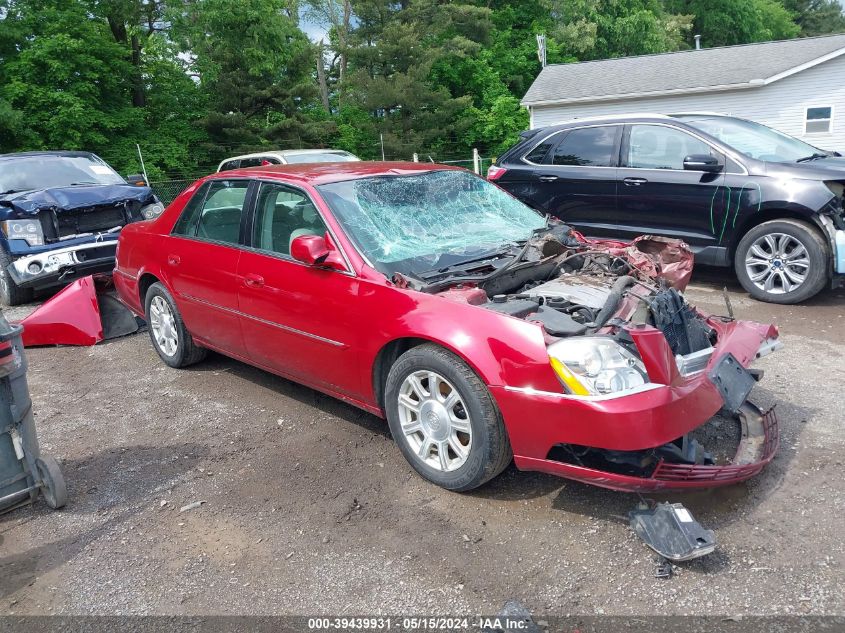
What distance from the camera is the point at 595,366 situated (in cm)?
286

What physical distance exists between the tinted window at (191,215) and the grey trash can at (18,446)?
1.78 meters

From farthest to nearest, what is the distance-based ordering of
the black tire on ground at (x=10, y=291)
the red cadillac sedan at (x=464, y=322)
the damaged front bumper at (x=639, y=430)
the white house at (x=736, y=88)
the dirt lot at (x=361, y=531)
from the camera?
the white house at (x=736, y=88) < the black tire on ground at (x=10, y=291) < the red cadillac sedan at (x=464, y=322) < the damaged front bumper at (x=639, y=430) < the dirt lot at (x=361, y=531)

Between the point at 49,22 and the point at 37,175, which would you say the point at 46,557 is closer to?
the point at 37,175

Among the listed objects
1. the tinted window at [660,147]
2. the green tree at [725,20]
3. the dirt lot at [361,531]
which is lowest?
the dirt lot at [361,531]

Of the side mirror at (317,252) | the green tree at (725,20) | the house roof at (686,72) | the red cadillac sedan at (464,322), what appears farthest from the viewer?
the green tree at (725,20)

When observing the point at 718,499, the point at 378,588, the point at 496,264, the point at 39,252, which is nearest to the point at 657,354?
the point at 718,499

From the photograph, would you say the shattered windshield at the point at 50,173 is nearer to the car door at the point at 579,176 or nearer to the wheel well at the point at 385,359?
the car door at the point at 579,176

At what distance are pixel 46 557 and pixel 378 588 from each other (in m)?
1.63

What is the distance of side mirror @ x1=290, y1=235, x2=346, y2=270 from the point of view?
3.65 m

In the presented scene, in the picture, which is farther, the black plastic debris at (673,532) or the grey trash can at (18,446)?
the grey trash can at (18,446)

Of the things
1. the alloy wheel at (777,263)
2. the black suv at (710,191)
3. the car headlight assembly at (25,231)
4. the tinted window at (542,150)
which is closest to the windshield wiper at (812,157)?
the black suv at (710,191)

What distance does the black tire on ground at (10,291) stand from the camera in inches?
307

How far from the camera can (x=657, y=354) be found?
2.81 meters

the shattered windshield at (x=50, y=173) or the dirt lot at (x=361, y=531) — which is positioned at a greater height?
the shattered windshield at (x=50, y=173)
